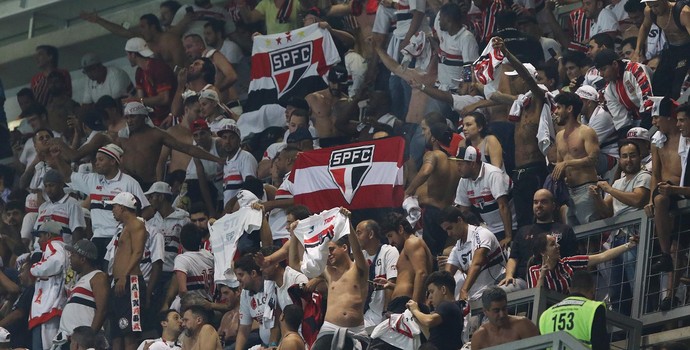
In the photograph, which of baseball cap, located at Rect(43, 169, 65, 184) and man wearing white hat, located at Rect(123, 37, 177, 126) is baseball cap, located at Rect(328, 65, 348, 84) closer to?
man wearing white hat, located at Rect(123, 37, 177, 126)

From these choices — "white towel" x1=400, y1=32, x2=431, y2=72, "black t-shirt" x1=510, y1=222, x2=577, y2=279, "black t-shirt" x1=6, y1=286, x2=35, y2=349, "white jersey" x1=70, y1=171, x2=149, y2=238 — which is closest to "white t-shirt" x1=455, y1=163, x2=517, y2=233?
"black t-shirt" x1=510, y1=222, x2=577, y2=279

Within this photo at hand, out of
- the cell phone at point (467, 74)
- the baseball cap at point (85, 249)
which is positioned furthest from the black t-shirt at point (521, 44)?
the baseball cap at point (85, 249)

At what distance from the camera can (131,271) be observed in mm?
20141

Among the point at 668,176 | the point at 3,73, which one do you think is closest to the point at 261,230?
the point at 668,176

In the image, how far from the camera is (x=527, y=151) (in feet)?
60.7

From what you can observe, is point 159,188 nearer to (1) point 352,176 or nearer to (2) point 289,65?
(1) point 352,176

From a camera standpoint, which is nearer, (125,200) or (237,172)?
(125,200)

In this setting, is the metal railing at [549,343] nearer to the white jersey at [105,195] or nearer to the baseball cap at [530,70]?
the baseball cap at [530,70]

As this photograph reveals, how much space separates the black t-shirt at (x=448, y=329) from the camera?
15.8 m

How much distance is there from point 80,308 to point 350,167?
3.22 meters

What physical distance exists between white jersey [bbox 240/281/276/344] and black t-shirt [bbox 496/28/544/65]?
12.5 ft

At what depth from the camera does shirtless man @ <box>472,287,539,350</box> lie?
15.1m

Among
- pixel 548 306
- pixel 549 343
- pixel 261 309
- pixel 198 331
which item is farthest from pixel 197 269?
pixel 549 343

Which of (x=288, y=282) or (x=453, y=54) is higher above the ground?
(x=453, y=54)
